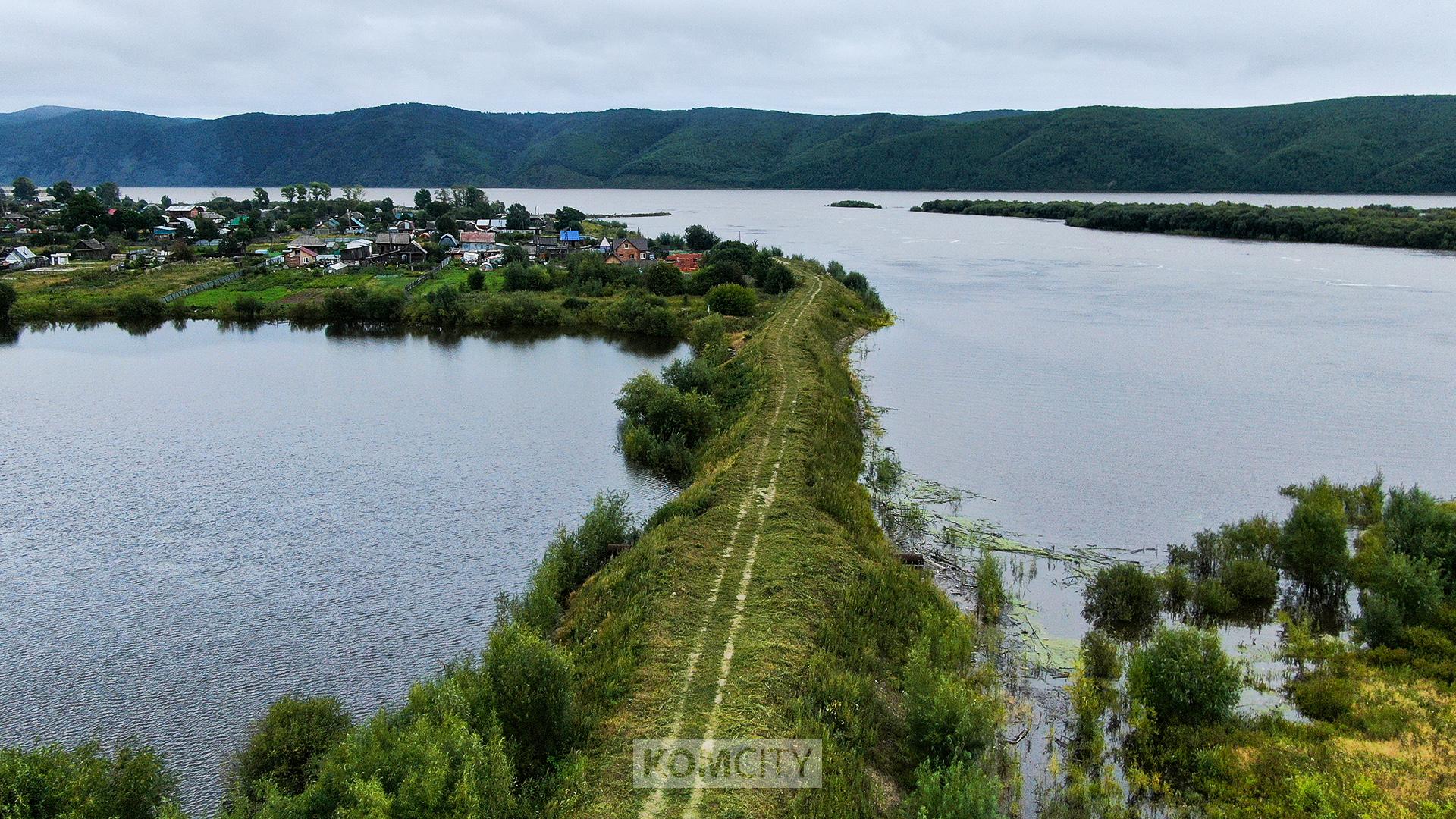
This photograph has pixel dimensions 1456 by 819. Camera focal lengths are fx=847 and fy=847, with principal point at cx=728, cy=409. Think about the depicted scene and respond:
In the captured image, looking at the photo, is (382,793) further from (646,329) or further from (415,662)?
(646,329)

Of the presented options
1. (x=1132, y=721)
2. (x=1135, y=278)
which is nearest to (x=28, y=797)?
(x=1132, y=721)

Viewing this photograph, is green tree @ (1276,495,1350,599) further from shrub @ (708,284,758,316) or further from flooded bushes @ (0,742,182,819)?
shrub @ (708,284,758,316)

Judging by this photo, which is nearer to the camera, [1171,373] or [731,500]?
[731,500]

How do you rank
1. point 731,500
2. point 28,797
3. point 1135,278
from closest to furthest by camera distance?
1. point 28,797
2. point 731,500
3. point 1135,278

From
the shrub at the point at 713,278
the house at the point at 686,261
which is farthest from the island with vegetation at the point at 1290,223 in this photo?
the shrub at the point at 713,278

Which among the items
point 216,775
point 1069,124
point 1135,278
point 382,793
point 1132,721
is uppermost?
point 1069,124

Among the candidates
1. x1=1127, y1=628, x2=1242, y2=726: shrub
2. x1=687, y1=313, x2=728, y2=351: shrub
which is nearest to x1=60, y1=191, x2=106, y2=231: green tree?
x1=687, y1=313, x2=728, y2=351: shrub

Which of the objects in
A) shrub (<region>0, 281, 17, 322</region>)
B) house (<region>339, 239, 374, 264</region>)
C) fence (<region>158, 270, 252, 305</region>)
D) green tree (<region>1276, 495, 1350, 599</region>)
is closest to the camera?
green tree (<region>1276, 495, 1350, 599</region>)

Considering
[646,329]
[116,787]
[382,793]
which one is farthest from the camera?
[646,329]
